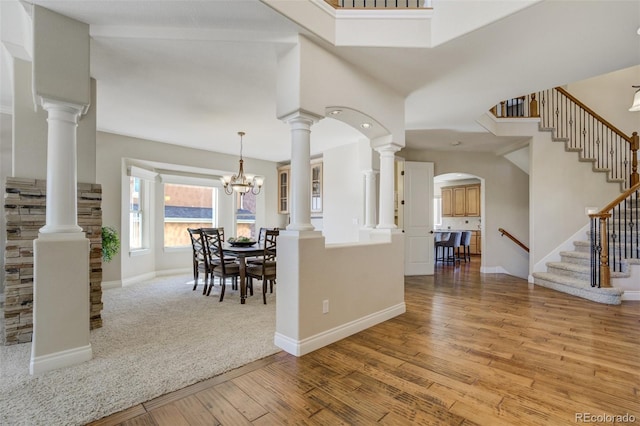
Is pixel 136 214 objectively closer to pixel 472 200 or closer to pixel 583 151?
pixel 583 151

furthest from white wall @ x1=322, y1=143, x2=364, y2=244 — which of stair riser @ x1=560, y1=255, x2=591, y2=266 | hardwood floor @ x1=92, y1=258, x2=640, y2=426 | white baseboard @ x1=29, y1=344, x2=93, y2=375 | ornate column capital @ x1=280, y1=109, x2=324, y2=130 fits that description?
white baseboard @ x1=29, y1=344, x2=93, y2=375

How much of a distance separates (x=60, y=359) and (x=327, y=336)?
2.04m

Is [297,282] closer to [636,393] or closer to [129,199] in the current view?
[636,393]

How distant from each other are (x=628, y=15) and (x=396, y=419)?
3.41 meters

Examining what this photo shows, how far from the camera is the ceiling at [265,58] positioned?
2295mm

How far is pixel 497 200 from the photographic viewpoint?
6.70m

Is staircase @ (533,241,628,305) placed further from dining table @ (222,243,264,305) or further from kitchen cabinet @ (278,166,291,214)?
kitchen cabinet @ (278,166,291,214)

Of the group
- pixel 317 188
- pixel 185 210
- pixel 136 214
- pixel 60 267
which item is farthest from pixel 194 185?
pixel 60 267

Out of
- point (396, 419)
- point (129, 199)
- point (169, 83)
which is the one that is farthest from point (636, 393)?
point (129, 199)

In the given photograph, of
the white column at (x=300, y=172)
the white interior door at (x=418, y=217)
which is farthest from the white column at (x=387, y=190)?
the white interior door at (x=418, y=217)

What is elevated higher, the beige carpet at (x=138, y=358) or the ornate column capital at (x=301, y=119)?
the ornate column capital at (x=301, y=119)

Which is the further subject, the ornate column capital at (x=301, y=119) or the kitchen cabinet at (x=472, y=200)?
the kitchen cabinet at (x=472, y=200)

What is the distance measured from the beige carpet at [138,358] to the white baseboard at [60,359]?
5 centimetres

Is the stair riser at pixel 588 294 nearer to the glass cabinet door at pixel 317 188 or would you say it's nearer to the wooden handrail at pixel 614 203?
the wooden handrail at pixel 614 203
